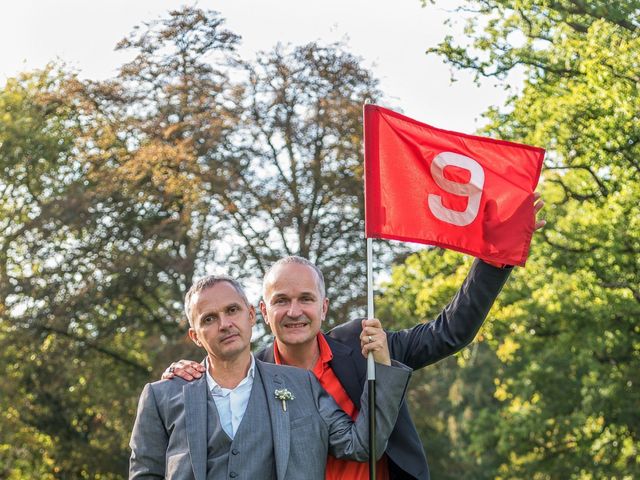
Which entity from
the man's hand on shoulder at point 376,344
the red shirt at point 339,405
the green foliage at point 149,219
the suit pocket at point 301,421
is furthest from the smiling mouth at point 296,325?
the green foliage at point 149,219

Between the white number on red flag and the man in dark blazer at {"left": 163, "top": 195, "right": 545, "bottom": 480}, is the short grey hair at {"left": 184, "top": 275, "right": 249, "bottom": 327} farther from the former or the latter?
the white number on red flag

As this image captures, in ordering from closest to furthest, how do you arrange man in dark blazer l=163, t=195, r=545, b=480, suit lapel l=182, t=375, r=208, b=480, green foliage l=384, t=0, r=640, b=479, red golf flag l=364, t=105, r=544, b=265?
1. suit lapel l=182, t=375, r=208, b=480
2. man in dark blazer l=163, t=195, r=545, b=480
3. red golf flag l=364, t=105, r=544, b=265
4. green foliage l=384, t=0, r=640, b=479

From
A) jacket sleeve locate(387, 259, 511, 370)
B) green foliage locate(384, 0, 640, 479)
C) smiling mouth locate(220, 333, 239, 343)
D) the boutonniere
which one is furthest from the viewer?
green foliage locate(384, 0, 640, 479)

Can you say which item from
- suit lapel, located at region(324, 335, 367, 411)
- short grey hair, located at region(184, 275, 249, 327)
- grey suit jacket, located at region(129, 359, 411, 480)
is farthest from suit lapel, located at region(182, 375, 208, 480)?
suit lapel, located at region(324, 335, 367, 411)

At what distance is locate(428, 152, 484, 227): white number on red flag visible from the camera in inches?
280

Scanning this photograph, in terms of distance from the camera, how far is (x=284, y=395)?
5832mm

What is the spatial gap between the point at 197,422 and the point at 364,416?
76 cm

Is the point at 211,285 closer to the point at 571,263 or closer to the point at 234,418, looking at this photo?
the point at 234,418

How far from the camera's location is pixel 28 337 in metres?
24.9

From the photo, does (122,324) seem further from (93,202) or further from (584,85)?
(584,85)

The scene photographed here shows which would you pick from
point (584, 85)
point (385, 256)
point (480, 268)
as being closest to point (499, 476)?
point (385, 256)

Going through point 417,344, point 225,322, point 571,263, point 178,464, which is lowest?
point 178,464

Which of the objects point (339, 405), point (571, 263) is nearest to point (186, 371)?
point (339, 405)

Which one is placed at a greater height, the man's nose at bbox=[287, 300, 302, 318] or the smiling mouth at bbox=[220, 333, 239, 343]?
the man's nose at bbox=[287, 300, 302, 318]
